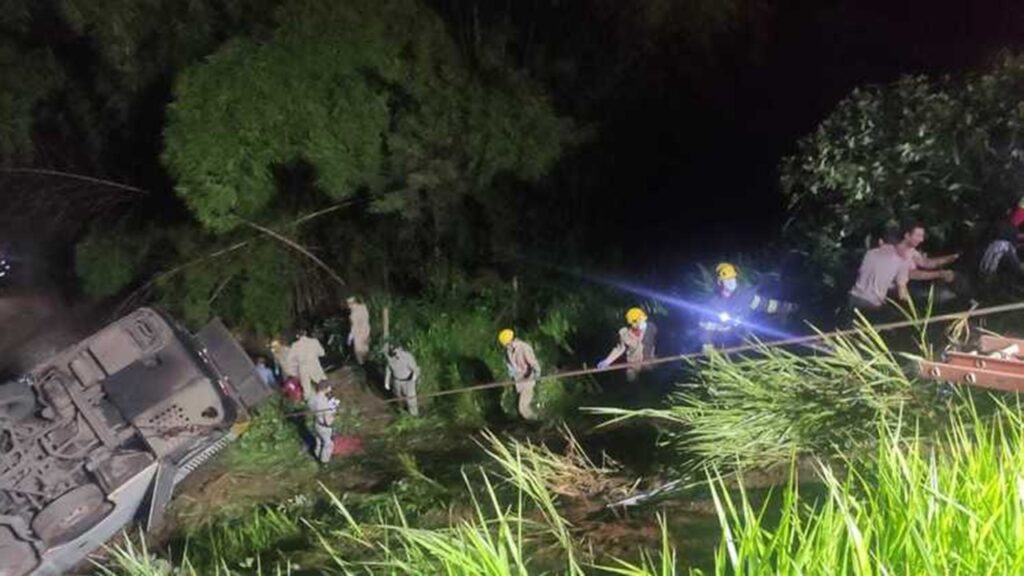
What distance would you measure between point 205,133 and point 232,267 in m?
2.00

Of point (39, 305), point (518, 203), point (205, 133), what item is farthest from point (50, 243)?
point (518, 203)

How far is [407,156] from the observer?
8883 mm

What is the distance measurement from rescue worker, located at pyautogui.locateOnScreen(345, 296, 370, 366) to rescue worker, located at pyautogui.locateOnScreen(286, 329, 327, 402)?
0.85m

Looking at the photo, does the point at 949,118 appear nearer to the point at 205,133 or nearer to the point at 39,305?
the point at 205,133

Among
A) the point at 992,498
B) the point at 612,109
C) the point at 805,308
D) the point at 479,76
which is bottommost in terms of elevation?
the point at 805,308

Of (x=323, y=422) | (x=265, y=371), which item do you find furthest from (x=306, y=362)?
(x=323, y=422)

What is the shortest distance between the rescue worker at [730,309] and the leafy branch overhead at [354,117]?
89.3 inches

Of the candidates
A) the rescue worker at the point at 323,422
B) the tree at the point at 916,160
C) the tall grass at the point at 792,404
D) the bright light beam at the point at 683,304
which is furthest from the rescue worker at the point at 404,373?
the tall grass at the point at 792,404

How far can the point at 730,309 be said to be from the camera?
7.25m

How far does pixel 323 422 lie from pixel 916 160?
486 cm

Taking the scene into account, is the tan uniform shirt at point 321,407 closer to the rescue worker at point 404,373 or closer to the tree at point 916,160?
the rescue worker at point 404,373

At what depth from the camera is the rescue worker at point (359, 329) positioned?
10180 millimetres

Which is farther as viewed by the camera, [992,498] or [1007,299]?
[1007,299]

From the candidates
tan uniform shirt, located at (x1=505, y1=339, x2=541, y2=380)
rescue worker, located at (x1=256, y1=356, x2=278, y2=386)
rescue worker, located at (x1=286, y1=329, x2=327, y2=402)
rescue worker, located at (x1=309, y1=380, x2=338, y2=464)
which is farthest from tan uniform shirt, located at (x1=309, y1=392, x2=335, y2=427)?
tan uniform shirt, located at (x1=505, y1=339, x2=541, y2=380)
